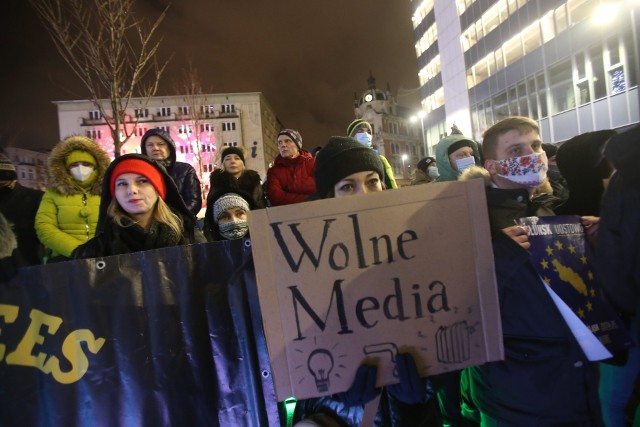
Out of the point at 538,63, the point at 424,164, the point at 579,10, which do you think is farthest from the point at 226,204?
the point at 538,63

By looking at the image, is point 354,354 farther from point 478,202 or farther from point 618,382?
point 618,382

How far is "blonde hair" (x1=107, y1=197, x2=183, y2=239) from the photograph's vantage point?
236cm

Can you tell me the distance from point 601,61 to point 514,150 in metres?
19.1

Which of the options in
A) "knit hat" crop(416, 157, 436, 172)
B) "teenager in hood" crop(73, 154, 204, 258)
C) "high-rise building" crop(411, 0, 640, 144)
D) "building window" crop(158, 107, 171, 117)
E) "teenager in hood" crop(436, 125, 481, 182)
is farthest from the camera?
"building window" crop(158, 107, 171, 117)

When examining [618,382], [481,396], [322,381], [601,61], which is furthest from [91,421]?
[601,61]

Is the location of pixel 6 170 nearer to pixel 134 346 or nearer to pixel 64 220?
pixel 64 220

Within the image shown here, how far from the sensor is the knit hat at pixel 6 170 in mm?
3629

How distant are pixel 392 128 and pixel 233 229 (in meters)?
87.8

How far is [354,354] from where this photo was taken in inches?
57.7

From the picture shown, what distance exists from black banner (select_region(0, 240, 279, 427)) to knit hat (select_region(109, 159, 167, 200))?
31.8 inches

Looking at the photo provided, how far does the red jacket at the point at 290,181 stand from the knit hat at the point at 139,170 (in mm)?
2503

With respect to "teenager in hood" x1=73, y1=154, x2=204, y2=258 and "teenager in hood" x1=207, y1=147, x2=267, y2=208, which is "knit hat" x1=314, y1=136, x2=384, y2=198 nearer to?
"teenager in hood" x1=73, y1=154, x2=204, y2=258

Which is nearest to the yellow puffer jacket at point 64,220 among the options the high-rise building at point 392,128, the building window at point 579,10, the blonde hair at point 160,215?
the blonde hair at point 160,215

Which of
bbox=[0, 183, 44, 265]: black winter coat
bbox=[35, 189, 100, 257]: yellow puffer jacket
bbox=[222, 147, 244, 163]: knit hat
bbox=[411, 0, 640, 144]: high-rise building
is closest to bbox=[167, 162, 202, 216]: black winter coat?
bbox=[222, 147, 244, 163]: knit hat
